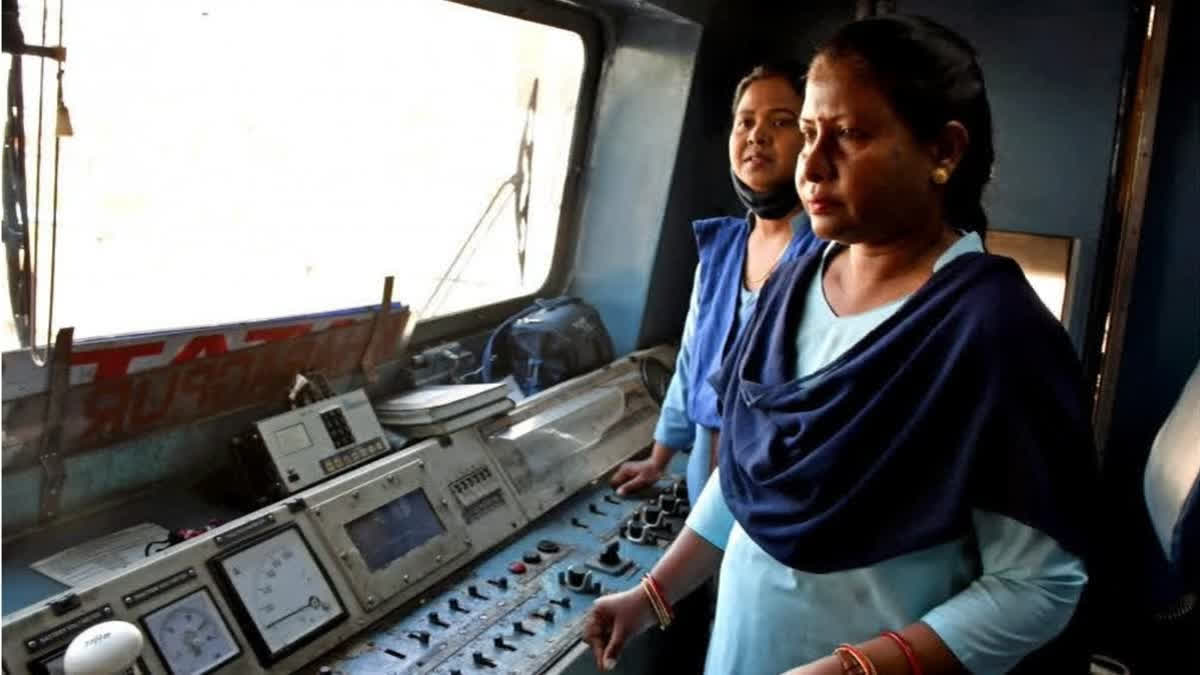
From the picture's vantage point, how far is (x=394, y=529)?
6.30 ft

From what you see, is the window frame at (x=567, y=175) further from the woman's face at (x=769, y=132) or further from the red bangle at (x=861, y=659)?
the red bangle at (x=861, y=659)

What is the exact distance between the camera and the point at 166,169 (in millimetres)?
1848

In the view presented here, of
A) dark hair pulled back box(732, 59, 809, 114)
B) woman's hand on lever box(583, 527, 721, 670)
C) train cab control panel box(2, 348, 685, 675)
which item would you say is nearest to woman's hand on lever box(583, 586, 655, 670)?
woman's hand on lever box(583, 527, 721, 670)

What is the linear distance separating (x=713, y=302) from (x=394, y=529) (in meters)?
0.87

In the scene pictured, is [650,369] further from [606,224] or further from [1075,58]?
[1075,58]

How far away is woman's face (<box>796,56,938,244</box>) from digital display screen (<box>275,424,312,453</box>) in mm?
1270

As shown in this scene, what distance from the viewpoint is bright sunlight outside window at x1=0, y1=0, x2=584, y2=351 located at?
5.53 feet

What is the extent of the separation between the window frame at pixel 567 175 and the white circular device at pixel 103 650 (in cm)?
139

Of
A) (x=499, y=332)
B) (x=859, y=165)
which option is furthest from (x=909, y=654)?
(x=499, y=332)

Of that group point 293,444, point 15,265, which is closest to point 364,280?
point 293,444

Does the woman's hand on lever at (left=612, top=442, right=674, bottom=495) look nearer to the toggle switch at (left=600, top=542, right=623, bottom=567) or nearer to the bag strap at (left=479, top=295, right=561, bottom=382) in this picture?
the toggle switch at (left=600, top=542, right=623, bottom=567)

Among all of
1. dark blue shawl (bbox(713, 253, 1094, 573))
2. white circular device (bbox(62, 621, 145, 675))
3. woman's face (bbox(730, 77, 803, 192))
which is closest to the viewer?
dark blue shawl (bbox(713, 253, 1094, 573))

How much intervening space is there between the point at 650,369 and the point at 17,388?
1982 mm

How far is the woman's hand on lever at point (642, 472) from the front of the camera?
2480 mm
